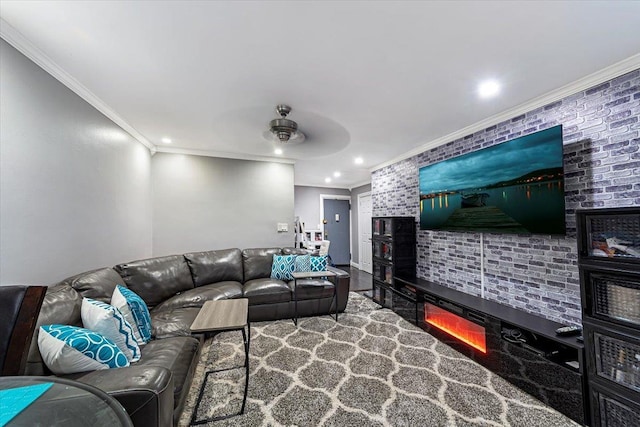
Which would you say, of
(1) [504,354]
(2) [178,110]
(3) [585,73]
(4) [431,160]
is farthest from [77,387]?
(4) [431,160]

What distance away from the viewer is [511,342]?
2.10 metres

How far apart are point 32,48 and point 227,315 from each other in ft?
7.49

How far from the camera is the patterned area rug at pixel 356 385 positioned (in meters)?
1.69

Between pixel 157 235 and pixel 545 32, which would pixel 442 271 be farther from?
pixel 157 235

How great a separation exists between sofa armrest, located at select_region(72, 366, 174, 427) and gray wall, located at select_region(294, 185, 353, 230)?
6.08 metres

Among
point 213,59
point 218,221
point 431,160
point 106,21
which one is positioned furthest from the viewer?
point 218,221

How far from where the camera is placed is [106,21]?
143cm

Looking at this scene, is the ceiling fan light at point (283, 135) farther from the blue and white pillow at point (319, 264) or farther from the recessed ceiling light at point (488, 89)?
the blue and white pillow at point (319, 264)

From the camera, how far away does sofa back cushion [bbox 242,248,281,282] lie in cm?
385

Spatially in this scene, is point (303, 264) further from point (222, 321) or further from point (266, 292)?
point (222, 321)

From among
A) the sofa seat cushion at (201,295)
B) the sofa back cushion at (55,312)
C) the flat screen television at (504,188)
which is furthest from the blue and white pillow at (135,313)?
the flat screen television at (504,188)

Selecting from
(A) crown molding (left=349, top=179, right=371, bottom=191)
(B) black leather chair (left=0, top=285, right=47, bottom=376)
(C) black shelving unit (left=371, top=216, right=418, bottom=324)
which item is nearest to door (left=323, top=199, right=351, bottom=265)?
(A) crown molding (left=349, top=179, right=371, bottom=191)

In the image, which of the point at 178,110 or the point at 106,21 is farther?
the point at 178,110

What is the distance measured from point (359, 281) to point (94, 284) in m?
4.64
